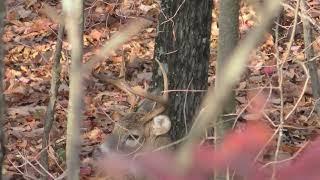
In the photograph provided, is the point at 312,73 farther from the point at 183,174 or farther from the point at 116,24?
the point at 116,24

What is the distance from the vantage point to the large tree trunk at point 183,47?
15.2 ft

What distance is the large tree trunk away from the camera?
15.2 ft

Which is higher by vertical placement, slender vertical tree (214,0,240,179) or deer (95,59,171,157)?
slender vertical tree (214,0,240,179)

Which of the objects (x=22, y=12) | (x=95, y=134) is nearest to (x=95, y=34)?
(x=22, y=12)

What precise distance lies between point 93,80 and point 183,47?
1.96 m

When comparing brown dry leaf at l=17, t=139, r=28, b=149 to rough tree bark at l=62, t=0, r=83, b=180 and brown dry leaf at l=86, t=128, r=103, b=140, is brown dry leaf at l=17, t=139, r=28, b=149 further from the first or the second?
rough tree bark at l=62, t=0, r=83, b=180

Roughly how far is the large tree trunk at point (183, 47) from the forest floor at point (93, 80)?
0.50 m

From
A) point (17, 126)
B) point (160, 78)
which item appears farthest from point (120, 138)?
point (17, 126)

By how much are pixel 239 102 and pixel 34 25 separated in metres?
5.06

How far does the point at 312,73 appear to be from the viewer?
17.1 ft

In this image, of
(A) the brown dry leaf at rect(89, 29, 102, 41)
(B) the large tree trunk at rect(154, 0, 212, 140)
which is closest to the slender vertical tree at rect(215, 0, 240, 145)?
(B) the large tree trunk at rect(154, 0, 212, 140)

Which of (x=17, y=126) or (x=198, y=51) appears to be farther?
(x=17, y=126)

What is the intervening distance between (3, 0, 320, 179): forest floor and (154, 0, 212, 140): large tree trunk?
0.50 metres

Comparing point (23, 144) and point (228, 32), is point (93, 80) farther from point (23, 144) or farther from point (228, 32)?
point (228, 32)
